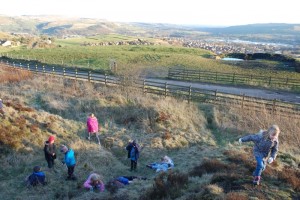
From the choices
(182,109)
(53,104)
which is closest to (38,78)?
(53,104)

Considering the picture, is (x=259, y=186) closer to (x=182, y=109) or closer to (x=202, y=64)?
(x=182, y=109)

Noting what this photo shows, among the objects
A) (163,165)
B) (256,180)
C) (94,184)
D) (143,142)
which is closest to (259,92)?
(143,142)

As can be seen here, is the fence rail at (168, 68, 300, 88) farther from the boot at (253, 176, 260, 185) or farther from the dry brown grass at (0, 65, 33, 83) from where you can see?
the boot at (253, 176, 260, 185)

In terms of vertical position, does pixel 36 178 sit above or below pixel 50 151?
below

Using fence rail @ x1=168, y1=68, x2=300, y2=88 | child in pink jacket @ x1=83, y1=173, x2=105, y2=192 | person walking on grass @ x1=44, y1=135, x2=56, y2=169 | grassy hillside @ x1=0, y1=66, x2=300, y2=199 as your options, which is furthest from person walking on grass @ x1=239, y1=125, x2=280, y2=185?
fence rail @ x1=168, y1=68, x2=300, y2=88

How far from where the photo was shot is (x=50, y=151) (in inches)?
450

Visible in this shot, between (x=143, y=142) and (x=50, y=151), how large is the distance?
4.87 meters

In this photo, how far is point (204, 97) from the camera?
2109 centimetres

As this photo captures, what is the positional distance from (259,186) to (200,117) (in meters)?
10.6

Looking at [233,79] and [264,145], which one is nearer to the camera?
[264,145]

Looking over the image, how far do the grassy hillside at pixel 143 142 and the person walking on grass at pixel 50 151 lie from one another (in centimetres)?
34

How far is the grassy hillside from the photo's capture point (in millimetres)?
8734

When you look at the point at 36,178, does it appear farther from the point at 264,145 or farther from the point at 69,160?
the point at 264,145

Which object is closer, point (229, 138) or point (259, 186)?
point (259, 186)
